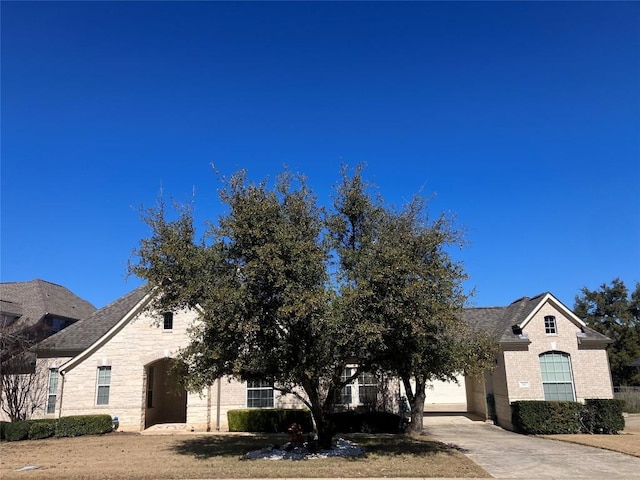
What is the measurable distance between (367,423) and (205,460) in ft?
32.3

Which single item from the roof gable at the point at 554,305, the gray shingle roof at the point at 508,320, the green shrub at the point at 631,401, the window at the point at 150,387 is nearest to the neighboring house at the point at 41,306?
the window at the point at 150,387

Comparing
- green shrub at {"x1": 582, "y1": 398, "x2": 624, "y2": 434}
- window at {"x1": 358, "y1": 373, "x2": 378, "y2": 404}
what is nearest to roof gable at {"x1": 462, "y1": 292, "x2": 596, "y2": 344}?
green shrub at {"x1": 582, "y1": 398, "x2": 624, "y2": 434}

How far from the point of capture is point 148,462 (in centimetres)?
1473

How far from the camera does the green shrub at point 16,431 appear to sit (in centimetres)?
2108

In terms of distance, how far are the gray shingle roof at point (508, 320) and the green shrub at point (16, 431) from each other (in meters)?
19.8

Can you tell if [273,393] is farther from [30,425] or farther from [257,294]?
[257,294]

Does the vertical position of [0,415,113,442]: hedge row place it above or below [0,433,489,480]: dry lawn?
above

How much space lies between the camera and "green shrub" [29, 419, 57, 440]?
2139 cm

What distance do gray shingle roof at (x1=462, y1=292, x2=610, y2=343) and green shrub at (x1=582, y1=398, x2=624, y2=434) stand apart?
149 inches

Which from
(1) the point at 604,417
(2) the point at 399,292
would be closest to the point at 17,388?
(2) the point at 399,292

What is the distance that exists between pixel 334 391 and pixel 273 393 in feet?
31.7

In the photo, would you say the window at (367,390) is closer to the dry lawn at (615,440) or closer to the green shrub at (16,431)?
the dry lawn at (615,440)

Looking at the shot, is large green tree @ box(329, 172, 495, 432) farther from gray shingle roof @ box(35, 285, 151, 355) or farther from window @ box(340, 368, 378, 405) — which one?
gray shingle roof @ box(35, 285, 151, 355)

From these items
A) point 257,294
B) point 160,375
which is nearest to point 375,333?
point 257,294
